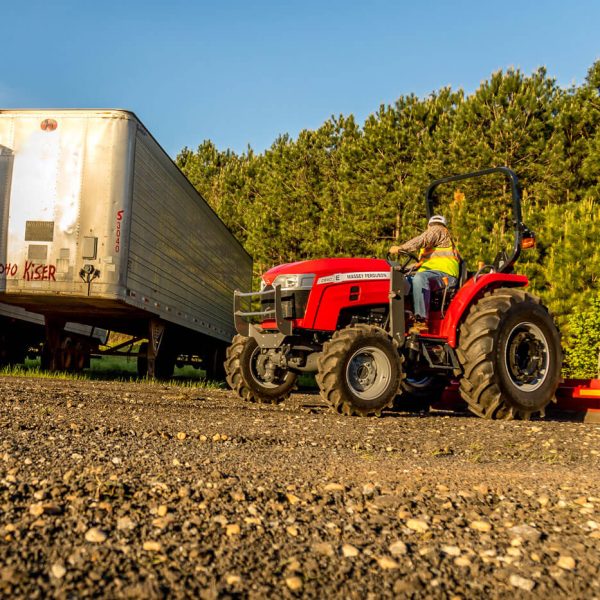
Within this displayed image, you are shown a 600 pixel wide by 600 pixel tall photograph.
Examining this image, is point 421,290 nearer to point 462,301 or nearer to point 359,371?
point 462,301

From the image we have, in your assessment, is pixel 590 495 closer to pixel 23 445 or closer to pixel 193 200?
pixel 23 445

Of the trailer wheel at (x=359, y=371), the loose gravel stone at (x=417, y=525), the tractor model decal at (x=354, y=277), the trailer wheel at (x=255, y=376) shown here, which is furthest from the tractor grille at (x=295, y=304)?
the loose gravel stone at (x=417, y=525)

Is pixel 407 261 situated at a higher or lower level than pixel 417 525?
higher

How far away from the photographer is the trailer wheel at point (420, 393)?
27.9 ft

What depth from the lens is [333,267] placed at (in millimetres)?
7094

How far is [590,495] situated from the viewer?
3.36 meters

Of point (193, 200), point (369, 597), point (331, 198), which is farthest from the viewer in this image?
point (331, 198)

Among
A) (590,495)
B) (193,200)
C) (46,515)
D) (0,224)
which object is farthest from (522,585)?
(193,200)

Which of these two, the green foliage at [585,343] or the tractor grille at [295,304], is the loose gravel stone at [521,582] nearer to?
the tractor grille at [295,304]

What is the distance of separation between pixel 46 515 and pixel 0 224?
892cm

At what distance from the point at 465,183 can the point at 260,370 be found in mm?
17102

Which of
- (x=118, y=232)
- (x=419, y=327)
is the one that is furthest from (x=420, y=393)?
(x=118, y=232)

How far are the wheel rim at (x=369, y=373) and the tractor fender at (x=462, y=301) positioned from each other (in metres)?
1.02

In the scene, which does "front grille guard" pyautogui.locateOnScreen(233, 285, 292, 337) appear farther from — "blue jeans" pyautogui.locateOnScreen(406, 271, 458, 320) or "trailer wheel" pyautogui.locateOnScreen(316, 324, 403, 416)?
"blue jeans" pyautogui.locateOnScreen(406, 271, 458, 320)
